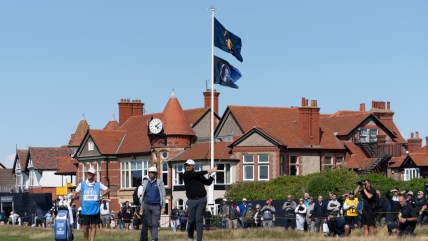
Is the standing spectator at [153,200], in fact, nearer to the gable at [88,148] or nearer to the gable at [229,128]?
the gable at [229,128]

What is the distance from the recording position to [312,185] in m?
63.6

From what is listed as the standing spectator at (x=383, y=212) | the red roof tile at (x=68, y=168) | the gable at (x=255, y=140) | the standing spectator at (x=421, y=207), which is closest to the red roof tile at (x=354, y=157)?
the gable at (x=255, y=140)

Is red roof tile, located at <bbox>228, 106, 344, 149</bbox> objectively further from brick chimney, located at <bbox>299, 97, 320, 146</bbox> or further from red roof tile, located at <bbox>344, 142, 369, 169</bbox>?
red roof tile, located at <bbox>344, 142, 369, 169</bbox>

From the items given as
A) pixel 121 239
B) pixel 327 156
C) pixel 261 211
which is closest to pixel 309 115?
pixel 327 156

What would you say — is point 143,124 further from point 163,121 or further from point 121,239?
point 121,239

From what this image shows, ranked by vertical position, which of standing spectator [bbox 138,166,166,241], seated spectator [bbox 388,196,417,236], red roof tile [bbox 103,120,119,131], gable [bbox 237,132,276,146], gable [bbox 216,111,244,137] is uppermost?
red roof tile [bbox 103,120,119,131]

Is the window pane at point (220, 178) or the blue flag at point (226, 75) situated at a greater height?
the blue flag at point (226, 75)

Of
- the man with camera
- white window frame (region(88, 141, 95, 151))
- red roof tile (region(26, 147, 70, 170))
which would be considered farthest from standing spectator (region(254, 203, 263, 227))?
red roof tile (region(26, 147, 70, 170))

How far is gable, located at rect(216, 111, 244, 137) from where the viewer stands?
79500mm

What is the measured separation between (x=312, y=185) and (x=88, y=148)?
31.9 metres

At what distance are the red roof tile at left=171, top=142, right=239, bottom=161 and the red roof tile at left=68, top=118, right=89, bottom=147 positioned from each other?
25.2m

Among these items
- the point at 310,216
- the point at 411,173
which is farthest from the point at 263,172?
the point at 310,216

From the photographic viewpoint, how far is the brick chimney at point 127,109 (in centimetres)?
9456

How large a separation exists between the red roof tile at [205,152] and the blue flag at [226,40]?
94.1ft
